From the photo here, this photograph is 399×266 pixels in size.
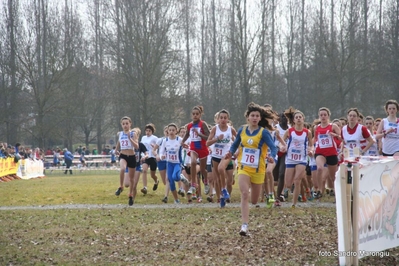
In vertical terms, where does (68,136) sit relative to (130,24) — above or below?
below

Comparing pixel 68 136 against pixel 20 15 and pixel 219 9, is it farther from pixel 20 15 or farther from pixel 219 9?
pixel 219 9

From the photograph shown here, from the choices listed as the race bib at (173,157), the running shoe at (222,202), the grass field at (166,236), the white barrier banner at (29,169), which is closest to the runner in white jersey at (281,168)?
the grass field at (166,236)

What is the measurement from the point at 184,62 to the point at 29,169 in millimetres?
22747

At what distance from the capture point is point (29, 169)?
123 feet

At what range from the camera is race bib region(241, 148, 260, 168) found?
10867 mm

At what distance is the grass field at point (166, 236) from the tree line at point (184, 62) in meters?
32.8

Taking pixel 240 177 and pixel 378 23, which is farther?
pixel 378 23

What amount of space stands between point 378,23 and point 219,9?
13.3 meters

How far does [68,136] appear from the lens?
58.7 m

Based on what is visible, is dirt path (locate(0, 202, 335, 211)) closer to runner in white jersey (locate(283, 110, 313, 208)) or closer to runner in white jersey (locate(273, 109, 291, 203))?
runner in white jersey (locate(273, 109, 291, 203))

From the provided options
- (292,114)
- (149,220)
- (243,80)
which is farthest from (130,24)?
(149,220)

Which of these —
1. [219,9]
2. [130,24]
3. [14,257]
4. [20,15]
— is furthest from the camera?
[219,9]

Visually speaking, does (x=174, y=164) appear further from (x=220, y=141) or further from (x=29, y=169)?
(x=29, y=169)

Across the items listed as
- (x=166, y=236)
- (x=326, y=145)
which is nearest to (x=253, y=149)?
(x=166, y=236)
